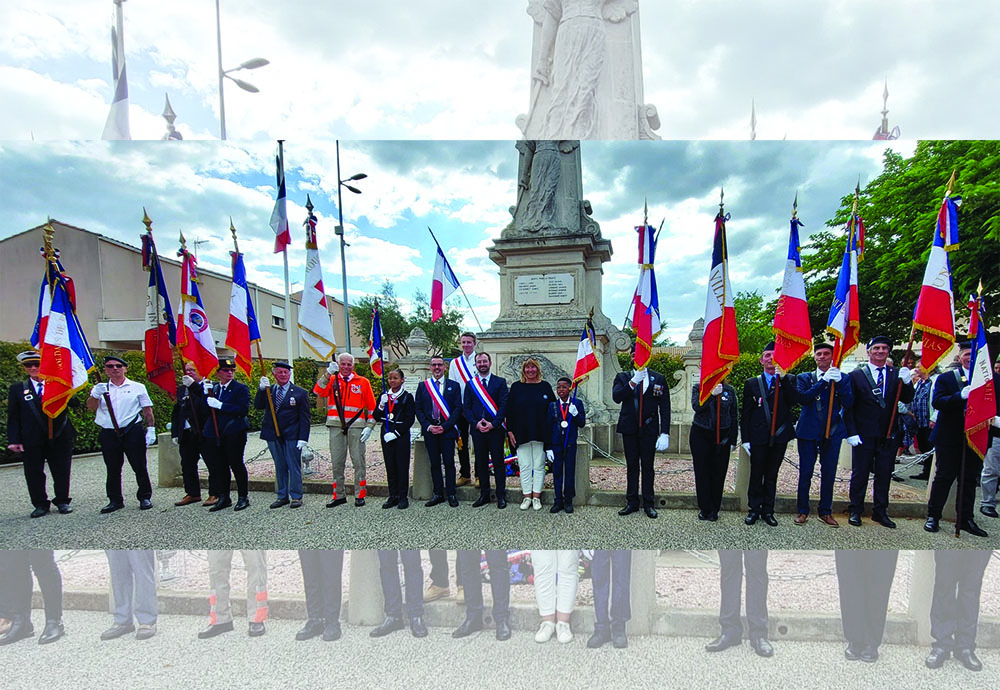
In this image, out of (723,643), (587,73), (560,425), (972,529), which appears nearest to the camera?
(723,643)

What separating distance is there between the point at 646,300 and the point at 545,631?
3536mm

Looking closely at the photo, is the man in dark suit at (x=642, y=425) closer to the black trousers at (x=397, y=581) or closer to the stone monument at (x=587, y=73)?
the black trousers at (x=397, y=581)

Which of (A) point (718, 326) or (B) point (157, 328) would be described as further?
(B) point (157, 328)

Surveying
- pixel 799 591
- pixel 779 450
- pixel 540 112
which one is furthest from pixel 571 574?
pixel 540 112

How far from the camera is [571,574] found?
333cm

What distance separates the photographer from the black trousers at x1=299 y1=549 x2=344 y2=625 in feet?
9.63

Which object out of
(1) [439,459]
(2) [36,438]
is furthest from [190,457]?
(1) [439,459]

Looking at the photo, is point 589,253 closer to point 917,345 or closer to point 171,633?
point 917,345

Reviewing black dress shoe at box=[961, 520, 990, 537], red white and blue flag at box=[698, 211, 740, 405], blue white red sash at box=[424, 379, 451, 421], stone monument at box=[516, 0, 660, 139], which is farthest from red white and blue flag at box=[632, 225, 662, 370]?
stone monument at box=[516, 0, 660, 139]

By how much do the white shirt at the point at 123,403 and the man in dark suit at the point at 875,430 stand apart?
23.0ft

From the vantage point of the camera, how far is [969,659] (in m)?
2.49

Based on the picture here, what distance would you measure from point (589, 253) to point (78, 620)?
21.6 ft

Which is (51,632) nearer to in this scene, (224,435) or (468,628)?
(468,628)

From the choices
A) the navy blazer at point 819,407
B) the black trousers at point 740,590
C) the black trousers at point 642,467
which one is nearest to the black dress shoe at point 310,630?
the black trousers at point 740,590
